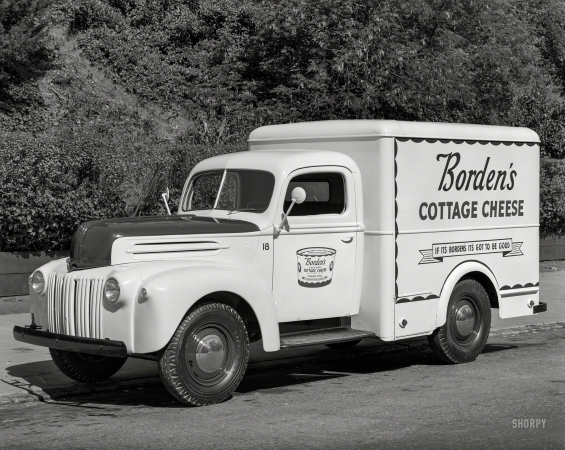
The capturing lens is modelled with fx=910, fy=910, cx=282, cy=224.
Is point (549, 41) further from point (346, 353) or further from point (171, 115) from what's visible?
point (346, 353)

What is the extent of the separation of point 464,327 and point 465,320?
82mm

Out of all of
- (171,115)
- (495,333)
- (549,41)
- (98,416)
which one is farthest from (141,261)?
(549,41)

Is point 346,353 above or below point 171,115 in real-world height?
below

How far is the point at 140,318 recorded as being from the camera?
24.2 feet

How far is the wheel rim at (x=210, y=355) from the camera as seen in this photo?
768 cm

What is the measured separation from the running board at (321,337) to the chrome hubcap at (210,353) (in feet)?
2.36

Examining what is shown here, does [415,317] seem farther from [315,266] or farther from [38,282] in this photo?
[38,282]

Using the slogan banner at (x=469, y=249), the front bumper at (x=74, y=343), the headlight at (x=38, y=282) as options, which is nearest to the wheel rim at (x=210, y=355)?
the front bumper at (x=74, y=343)

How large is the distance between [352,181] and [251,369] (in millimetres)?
2272

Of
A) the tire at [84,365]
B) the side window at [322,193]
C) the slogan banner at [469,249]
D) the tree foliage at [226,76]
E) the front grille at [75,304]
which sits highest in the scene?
the tree foliage at [226,76]

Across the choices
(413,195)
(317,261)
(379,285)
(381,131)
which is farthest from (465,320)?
(381,131)

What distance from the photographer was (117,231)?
7832mm

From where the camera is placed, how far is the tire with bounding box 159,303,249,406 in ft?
24.7

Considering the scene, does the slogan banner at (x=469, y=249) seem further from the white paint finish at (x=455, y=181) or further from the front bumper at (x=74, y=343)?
the front bumper at (x=74, y=343)
